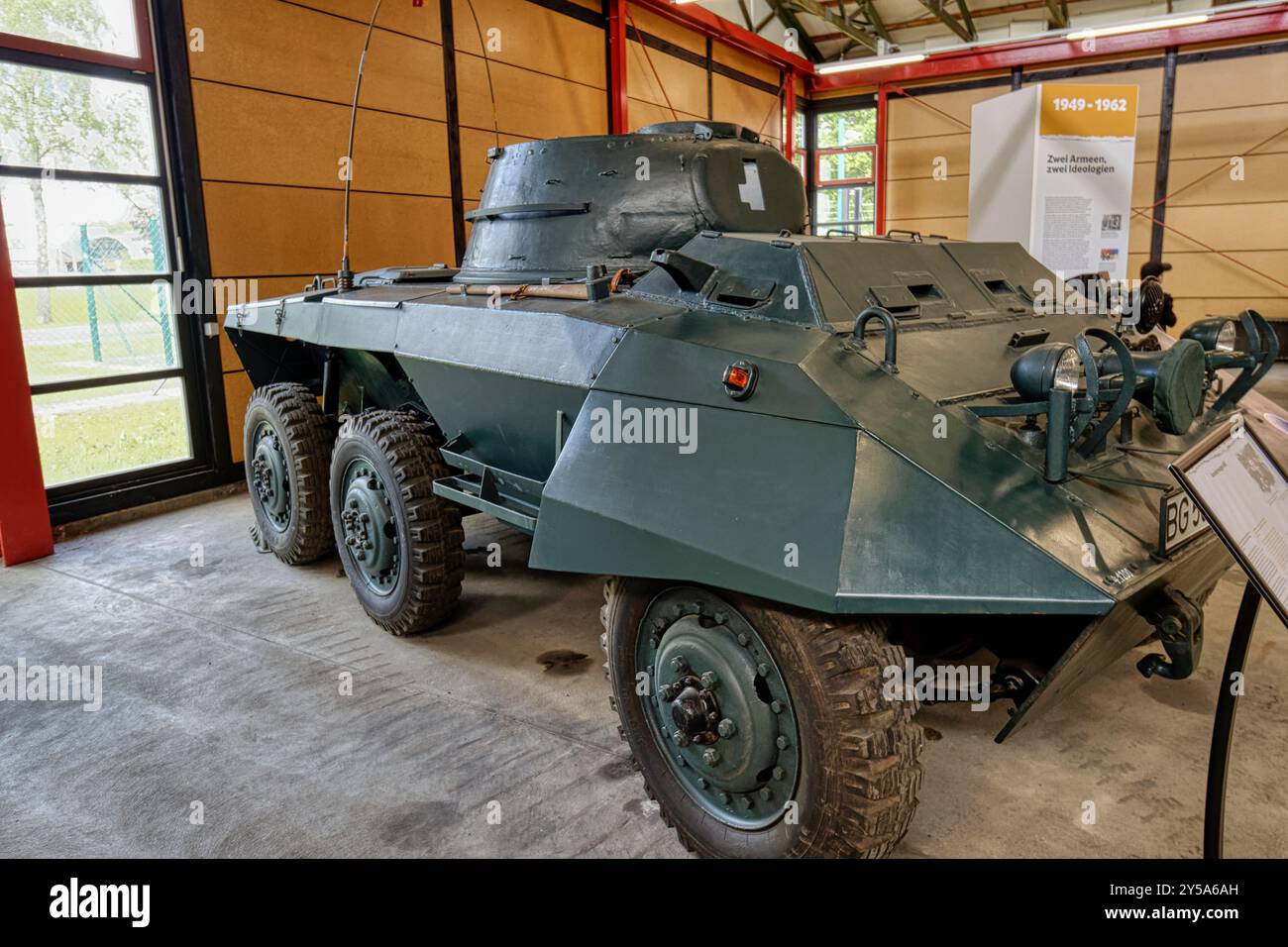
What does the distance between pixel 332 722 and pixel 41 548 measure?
11.3 feet

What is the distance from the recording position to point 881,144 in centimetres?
1605

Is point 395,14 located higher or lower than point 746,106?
lower

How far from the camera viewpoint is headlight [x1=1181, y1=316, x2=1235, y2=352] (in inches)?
130

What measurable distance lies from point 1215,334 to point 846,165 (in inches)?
565

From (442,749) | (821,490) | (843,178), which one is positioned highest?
(843,178)

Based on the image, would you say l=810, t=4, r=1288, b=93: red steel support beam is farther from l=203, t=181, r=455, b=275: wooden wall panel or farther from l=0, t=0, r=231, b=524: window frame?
l=0, t=0, r=231, b=524: window frame

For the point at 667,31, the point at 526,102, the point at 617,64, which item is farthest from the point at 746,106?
the point at 526,102

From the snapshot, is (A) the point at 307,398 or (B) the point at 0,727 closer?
(B) the point at 0,727

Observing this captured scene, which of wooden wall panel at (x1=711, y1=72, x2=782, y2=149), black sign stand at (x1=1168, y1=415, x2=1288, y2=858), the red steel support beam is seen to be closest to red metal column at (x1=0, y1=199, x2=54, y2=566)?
black sign stand at (x1=1168, y1=415, x2=1288, y2=858)

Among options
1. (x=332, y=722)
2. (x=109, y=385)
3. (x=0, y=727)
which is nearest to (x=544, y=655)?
(x=332, y=722)

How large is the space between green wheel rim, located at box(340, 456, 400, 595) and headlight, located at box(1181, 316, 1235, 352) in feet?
10.9

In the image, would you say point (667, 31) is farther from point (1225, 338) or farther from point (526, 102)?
point (1225, 338)

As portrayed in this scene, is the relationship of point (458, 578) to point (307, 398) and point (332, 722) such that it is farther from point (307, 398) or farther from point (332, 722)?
point (307, 398)

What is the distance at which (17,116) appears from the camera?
6.19 meters
